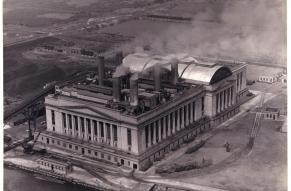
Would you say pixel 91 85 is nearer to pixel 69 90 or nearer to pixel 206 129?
pixel 69 90

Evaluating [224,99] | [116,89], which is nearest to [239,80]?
[224,99]

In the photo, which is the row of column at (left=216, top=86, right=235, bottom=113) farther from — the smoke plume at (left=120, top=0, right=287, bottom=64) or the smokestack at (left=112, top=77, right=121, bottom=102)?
the smokestack at (left=112, top=77, right=121, bottom=102)

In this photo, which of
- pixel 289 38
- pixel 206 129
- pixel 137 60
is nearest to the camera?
pixel 289 38

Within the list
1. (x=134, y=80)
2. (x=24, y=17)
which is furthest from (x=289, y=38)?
(x=24, y=17)

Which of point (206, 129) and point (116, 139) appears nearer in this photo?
point (116, 139)

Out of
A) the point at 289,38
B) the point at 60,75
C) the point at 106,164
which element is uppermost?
the point at 289,38

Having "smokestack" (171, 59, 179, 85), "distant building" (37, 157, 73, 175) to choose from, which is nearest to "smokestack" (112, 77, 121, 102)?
"distant building" (37, 157, 73, 175)

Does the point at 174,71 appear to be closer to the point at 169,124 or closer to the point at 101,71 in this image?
the point at 169,124
